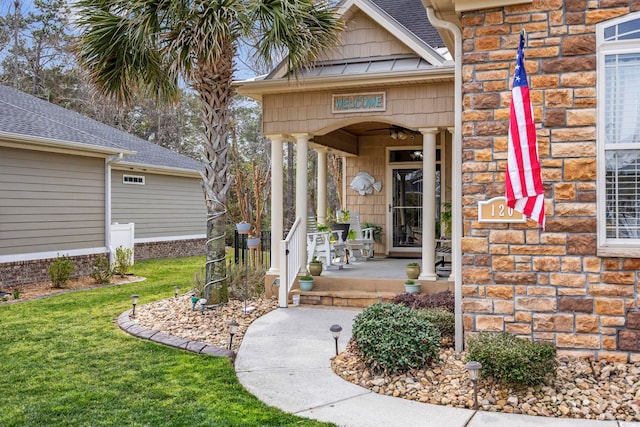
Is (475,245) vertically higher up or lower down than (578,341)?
higher up

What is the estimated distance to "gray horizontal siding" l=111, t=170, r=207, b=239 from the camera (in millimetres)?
14844

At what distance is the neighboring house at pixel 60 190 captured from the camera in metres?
10.0

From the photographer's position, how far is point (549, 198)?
4.52m

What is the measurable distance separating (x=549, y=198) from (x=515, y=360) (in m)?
1.54

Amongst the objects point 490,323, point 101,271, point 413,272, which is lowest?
point 101,271

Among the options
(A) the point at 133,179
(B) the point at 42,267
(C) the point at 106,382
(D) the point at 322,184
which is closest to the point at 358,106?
(D) the point at 322,184

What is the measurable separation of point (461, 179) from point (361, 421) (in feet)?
8.05

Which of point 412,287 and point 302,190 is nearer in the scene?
point 412,287

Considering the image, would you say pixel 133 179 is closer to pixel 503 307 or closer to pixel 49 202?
pixel 49 202

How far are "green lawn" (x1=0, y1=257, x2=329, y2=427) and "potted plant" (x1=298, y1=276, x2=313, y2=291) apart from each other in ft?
9.08

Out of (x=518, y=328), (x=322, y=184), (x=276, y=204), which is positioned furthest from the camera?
(x=322, y=184)

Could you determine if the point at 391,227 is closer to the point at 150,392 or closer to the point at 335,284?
the point at 335,284

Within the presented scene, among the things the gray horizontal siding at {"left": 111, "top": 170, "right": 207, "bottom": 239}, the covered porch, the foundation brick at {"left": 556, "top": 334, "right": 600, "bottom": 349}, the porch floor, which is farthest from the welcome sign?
the gray horizontal siding at {"left": 111, "top": 170, "right": 207, "bottom": 239}

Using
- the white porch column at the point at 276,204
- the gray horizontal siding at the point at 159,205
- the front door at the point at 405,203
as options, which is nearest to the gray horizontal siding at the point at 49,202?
the gray horizontal siding at the point at 159,205
